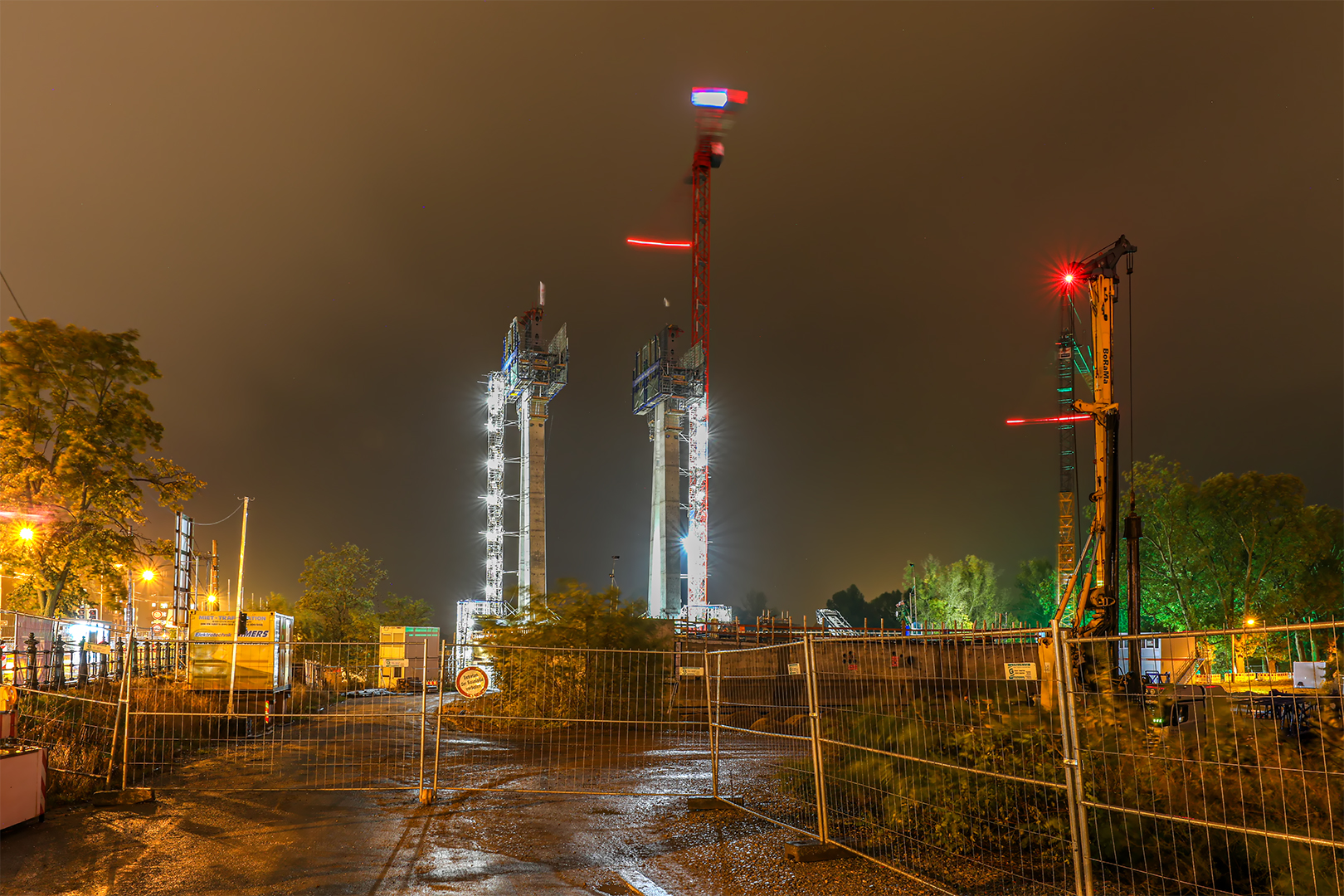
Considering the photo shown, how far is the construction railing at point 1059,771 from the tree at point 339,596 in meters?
60.4

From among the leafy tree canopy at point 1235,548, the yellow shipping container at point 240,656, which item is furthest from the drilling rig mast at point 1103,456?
the leafy tree canopy at point 1235,548

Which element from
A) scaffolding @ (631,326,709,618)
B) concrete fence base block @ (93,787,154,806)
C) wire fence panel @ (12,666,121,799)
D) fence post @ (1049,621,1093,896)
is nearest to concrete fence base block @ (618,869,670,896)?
fence post @ (1049,621,1093,896)

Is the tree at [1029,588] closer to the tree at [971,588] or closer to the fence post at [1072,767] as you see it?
the tree at [971,588]

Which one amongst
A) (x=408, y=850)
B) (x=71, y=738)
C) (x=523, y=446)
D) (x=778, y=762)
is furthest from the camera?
(x=523, y=446)

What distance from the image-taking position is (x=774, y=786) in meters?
12.4

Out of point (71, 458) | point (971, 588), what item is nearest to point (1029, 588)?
point (971, 588)

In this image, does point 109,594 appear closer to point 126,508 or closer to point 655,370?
point 126,508

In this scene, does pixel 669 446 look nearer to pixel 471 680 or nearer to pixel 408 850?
pixel 471 680

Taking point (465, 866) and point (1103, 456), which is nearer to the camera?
point (465, 866)

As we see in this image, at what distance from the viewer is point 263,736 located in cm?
1681

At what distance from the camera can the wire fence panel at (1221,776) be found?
5020 millimetres

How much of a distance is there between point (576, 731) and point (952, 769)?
533 inches

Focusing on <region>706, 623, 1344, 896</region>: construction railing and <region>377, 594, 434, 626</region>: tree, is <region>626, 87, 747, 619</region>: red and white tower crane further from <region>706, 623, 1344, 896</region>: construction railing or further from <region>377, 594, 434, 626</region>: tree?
<region>706, 623, 1344, 896</region>: construction railing

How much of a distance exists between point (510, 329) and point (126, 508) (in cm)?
5747
